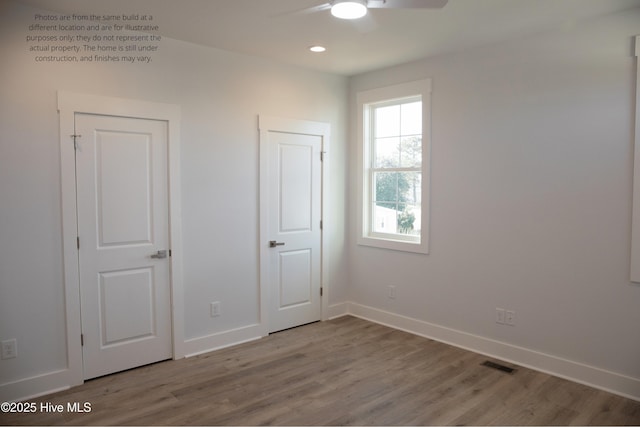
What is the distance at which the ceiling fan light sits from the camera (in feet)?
6.99

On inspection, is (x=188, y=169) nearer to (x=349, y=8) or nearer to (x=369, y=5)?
(x=349, y=8)

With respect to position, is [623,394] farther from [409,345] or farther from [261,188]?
[261,188]

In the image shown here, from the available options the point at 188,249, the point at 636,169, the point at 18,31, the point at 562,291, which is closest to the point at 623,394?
the point at 562,291

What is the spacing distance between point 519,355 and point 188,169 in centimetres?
317

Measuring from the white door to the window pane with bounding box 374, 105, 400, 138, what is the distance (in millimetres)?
2282

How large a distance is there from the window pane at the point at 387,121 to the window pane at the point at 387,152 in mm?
67

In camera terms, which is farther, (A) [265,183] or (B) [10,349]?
(A) [265,183]

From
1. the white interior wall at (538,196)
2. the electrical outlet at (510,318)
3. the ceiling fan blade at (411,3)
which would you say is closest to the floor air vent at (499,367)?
the white interior wall at (538,196)

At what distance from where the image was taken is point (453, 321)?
401 centimetres

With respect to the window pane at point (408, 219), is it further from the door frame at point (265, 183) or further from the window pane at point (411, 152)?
the door frame at point (265, 183)

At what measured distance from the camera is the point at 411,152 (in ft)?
14.3

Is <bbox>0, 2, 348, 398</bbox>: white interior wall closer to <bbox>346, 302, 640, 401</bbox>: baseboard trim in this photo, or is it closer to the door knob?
the door knob

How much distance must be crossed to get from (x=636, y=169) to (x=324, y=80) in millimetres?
2942

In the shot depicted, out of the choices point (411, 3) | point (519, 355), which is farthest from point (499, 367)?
point (411, 3)
